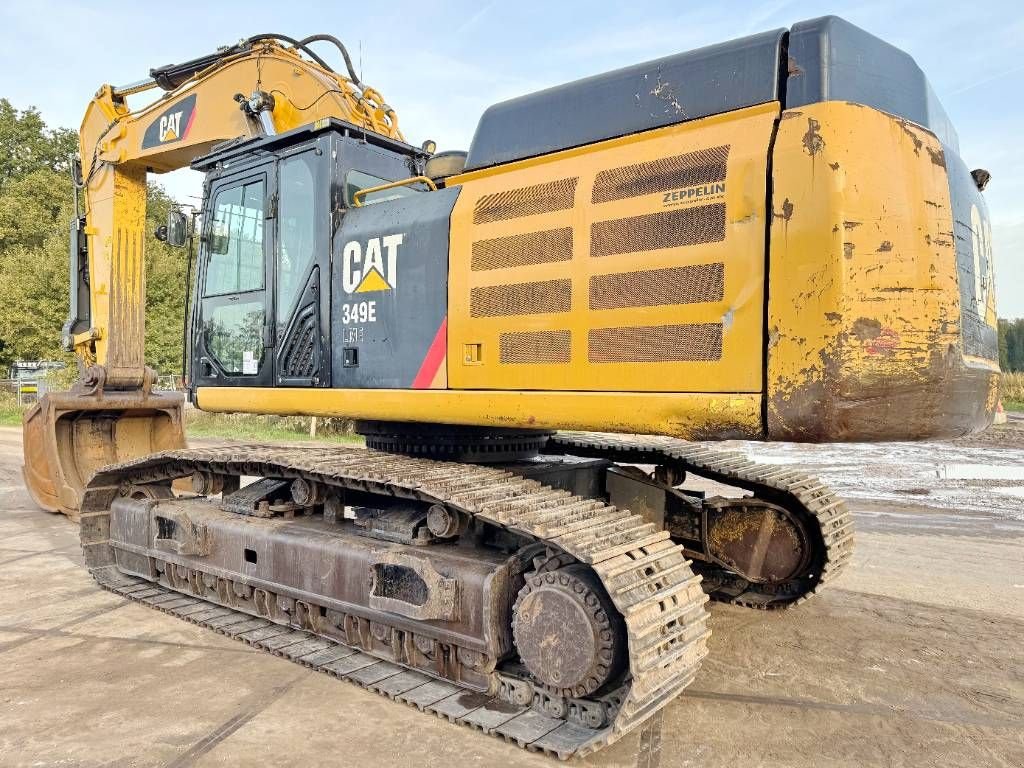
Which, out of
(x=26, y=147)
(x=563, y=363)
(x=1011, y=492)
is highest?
(x=26, y=147)

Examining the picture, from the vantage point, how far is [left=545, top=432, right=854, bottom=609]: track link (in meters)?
4.58

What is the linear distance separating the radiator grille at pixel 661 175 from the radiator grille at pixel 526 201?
0.16m

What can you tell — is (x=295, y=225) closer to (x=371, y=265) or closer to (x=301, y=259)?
(x=301, y=259)

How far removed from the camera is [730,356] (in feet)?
9.84

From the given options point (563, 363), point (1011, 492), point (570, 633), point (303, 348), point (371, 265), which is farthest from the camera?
point (1011, 492)

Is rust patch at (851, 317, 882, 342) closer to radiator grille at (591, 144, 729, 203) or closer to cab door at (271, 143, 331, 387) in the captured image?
radiator grille at (591, 144, 729, 203)

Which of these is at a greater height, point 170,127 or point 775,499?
point 170,127

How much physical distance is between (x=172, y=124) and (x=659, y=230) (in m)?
5.01

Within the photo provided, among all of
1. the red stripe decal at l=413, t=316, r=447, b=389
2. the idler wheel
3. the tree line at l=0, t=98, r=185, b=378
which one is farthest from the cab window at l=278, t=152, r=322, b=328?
the tree line at l=0, t=98, r=185, b=378

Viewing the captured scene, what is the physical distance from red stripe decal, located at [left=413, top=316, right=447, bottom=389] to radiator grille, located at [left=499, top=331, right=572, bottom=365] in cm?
35

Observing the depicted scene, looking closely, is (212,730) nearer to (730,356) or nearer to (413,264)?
(413,264)

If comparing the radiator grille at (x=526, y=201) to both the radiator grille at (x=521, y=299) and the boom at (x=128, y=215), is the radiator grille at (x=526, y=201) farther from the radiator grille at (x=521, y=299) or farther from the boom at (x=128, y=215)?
→ the boom at (x=128, y=215)

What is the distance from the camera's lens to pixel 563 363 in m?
3.45

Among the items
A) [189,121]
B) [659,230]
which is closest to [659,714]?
[659,230]
